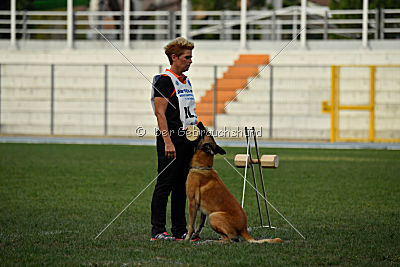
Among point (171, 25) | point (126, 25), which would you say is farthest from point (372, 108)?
point (126, 25)

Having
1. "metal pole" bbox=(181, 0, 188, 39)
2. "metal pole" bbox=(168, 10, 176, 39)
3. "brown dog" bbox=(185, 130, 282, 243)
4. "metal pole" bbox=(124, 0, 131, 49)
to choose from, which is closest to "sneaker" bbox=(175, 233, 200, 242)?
"brown dog" bbox=(185, 130, 282, 243)

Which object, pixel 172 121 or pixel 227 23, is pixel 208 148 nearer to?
pixel 172 121

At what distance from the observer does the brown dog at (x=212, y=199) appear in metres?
6.64

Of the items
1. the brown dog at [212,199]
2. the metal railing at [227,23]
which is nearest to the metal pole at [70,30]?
the metal railing at [227,23]

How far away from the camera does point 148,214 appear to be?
30.1ft

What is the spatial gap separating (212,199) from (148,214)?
8.64ft

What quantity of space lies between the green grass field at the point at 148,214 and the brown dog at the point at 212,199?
0.16 m

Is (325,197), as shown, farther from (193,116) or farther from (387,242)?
(193,116)

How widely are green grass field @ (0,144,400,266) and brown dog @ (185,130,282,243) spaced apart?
16 cm

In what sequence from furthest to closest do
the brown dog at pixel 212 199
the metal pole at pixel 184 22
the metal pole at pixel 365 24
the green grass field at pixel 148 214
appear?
the metal pole at pixel 184 22 < the metal pole at pixel 365 24 < the brown dog at pixel 212 199 < the green grass field at pixel 148 214

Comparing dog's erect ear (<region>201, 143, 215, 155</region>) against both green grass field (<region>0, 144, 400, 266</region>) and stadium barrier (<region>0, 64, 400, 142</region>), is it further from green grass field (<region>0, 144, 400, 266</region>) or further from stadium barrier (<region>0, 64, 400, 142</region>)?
stadium barrier (<region>0, 64, 400, 142</region>)

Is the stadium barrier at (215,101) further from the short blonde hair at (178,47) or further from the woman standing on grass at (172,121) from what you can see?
the short blonde hair at (178,47)

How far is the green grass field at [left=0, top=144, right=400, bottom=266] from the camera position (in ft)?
21.0

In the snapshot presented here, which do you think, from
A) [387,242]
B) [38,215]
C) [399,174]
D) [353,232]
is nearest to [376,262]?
[387,242]
